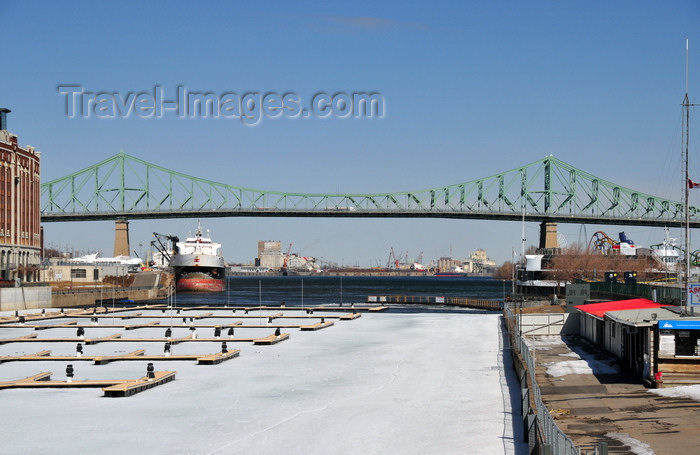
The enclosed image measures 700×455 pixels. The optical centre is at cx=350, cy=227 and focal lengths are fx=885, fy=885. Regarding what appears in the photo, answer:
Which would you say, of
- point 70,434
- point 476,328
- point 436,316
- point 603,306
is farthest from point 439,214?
point 70,434

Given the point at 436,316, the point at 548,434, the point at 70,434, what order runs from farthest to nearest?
1. the point at 436,316
2. the point at 70,434
3. the point at 548,434

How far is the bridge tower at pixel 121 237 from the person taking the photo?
194250mm

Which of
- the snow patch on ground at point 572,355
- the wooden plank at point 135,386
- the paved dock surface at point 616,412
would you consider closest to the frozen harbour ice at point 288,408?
the wooden plank at point 135,386

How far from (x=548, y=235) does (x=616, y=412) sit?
535 feet

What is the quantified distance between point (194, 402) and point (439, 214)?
148 metres

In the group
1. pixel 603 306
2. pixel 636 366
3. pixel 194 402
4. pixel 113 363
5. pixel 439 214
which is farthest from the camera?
pixel 439 214

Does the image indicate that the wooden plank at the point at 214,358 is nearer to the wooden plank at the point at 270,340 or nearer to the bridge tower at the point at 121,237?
the wooden plank at the point at 270,340

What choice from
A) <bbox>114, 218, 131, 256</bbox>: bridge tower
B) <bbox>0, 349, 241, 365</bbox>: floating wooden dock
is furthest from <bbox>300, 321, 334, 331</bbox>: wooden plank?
<bbox>114, 218, 131, 256</bbox>: bridge tower

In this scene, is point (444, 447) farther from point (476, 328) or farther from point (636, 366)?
point (476, 328)

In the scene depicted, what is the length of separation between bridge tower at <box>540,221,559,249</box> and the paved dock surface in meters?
147

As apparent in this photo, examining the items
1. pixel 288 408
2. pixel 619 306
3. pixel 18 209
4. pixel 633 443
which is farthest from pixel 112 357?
pixel 18 209

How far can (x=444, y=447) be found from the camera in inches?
1049

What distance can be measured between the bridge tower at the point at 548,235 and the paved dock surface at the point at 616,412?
481 feet

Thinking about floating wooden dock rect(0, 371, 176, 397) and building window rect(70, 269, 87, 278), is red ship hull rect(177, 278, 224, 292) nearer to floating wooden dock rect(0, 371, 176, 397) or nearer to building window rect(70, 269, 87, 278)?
building window rect(70, 269, 87, 278)
